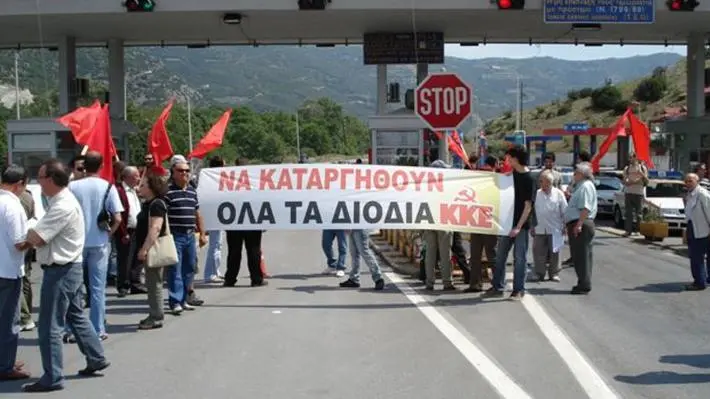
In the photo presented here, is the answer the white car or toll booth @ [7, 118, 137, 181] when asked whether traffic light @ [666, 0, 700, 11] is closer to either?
the white car

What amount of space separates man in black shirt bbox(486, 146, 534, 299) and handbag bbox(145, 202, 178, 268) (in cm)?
450

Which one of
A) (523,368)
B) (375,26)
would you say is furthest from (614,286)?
(375,26)

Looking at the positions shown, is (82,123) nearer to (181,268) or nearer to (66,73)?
(181,268)

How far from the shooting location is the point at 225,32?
3123 cm

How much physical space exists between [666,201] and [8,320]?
1918 cm

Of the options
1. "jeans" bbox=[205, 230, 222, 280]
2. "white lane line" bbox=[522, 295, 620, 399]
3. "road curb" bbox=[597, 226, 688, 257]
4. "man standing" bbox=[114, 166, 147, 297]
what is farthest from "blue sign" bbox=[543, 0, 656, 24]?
"man standing" bbox=[114, 166, 147, 297]

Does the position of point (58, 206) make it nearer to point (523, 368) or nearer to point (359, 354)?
point (359, 354)

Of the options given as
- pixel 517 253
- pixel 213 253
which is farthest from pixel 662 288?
pixel 213 253

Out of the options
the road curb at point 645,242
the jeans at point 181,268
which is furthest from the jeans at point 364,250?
the road curb at point 645,242

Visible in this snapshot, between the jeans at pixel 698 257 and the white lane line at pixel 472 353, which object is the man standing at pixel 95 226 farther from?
the jeans at pixel 698 257

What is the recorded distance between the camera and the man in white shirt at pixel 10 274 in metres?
7.51

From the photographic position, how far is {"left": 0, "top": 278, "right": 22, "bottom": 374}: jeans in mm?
7645

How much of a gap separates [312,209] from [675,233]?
46.1ft

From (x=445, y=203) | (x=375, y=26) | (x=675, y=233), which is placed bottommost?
(x=675, y=233)
